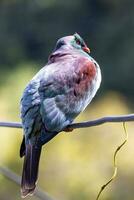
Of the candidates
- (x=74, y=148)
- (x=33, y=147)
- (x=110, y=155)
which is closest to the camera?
(x=33, y=147)

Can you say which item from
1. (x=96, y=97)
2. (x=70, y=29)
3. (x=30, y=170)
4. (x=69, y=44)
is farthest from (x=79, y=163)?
(x=70, y=29)

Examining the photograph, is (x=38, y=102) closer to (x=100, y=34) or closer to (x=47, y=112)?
(x=47, y=112)

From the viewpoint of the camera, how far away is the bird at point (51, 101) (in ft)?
18.1

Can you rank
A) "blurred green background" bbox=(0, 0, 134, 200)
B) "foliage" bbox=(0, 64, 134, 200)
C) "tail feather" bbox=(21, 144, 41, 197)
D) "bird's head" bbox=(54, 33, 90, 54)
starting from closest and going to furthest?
"tail feather" bbox=(21, 144, 41, 197) < "bird's head" bbox=(54, 33, 90, 54) < "foliage" bbox=(0, 64, 134, 200) < "blurred green background" bbox=(0, 0, 134, 200)

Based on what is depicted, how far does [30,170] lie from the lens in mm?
5469

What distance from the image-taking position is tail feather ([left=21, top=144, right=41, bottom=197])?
5.36m

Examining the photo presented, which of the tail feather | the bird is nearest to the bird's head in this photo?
the bird

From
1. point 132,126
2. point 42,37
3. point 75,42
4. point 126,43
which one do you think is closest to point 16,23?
point 42,37

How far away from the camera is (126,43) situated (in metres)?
27.5

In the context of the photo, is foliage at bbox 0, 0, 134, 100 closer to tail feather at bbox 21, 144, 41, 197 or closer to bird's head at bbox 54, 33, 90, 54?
bird's head at bbox 54, 33, 90, 54

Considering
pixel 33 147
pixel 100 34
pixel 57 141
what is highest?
pixel 33 147

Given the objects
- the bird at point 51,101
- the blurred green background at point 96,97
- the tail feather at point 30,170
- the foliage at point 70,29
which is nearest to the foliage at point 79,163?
the blurred green background at point 96,97

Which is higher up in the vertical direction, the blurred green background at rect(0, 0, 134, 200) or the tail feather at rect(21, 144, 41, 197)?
the tail feather at rect(21, 144, 41, 197)

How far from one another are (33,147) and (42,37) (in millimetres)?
23478
